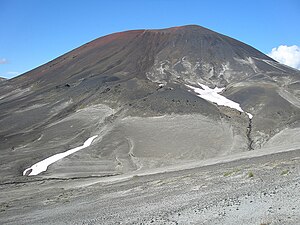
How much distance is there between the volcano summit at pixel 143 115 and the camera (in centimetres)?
3216

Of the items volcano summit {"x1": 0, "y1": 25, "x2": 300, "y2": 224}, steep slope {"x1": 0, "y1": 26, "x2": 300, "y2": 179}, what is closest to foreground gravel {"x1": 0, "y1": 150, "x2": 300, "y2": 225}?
volcano summit {"x1": 0, "y1": 25, "x2": 300, "y2": 224}

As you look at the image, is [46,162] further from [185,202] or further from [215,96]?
[215,96]

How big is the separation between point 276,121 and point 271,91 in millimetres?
13910

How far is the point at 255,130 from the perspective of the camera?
4778 centimetres

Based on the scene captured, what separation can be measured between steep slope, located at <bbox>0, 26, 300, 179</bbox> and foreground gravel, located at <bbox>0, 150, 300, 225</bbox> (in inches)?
547

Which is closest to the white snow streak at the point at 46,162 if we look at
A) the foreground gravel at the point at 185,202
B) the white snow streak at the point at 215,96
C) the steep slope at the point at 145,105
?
the steep slope at the point at 145,105

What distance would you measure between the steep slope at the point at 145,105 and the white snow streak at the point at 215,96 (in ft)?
2.08

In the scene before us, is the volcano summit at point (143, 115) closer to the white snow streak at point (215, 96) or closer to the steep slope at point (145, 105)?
the steep slope at point (145, 105)

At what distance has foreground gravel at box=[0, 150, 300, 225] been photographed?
41.1ft

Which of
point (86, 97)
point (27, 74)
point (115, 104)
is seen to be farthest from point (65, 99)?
point (27, 74)

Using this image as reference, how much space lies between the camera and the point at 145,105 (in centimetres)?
5472

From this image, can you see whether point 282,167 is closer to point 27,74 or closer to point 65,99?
point 65,99

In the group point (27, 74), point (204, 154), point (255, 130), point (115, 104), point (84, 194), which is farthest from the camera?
point (27, 74)

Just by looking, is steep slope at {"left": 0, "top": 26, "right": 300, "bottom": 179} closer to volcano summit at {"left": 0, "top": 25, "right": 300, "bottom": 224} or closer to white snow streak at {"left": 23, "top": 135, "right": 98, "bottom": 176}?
volcano summit at {"left": 0, "top": 25, "right": 300, "bottom": 224}
